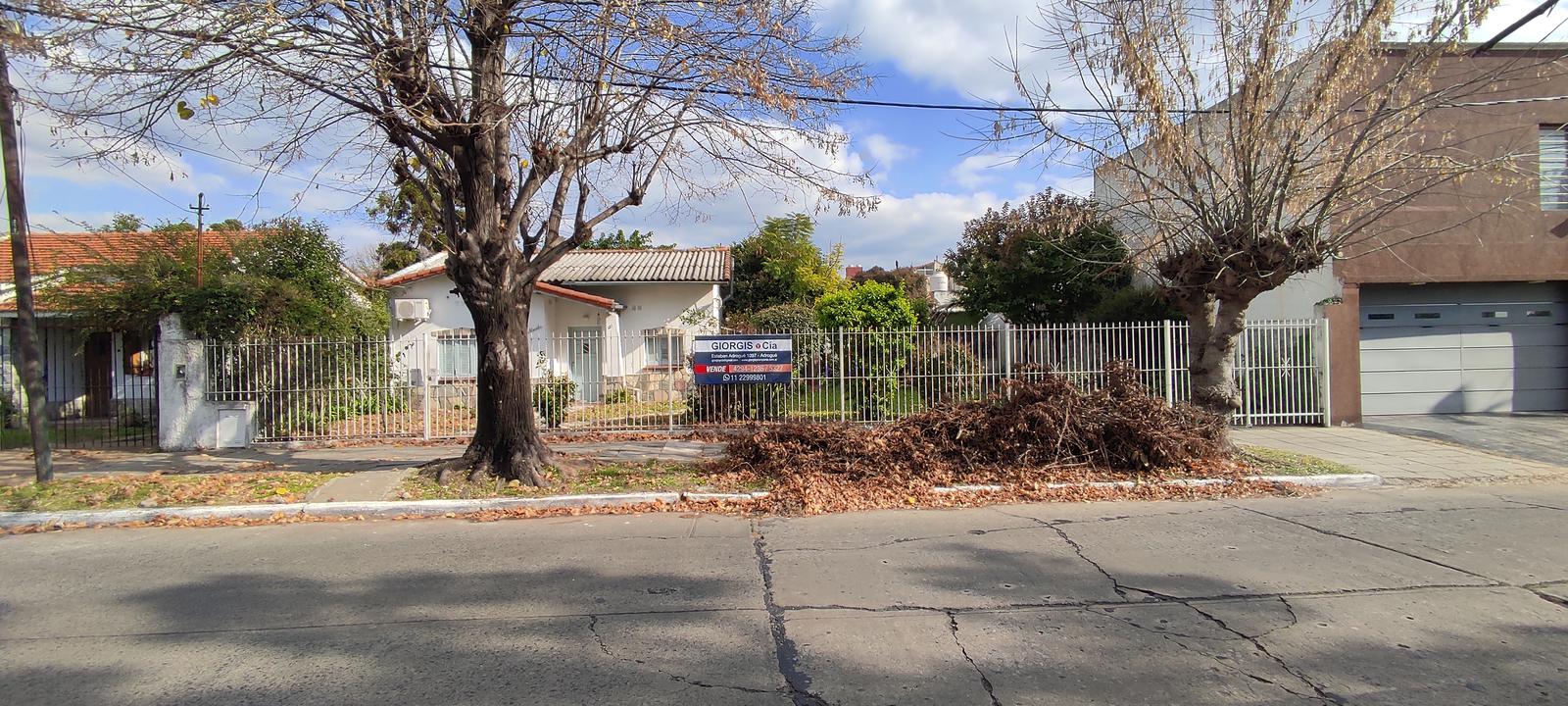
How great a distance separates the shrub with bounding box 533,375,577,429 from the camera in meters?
13.7

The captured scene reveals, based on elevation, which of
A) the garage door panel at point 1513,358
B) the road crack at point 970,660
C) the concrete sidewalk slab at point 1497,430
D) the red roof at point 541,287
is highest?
the red roof at point 541,287

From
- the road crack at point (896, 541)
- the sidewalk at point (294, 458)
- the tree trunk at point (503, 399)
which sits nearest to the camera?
the road crack at point (896, 541)

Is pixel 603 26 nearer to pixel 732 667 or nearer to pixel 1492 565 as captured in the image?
pixel 732 667

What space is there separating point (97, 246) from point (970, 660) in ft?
76.6

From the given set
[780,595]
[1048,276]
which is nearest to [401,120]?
[780,595]

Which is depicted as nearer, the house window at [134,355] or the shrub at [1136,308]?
the house window at [134,355]

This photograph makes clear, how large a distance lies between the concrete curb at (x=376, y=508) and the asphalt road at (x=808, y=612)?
0.52 metres

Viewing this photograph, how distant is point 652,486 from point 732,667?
5156 millimetres

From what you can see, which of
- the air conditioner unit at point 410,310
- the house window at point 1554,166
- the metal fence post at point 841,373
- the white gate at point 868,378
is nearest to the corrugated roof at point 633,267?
the air conditioner unit at point 410,310

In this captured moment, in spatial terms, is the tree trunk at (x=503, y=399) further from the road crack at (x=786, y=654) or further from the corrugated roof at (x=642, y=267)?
the corrugated roof at (x=642, y=267)

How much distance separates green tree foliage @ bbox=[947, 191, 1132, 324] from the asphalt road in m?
10.1

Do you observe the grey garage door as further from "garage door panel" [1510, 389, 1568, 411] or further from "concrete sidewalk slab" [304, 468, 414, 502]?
"concrete sidewalk slab" [304, 468, 414, 502]

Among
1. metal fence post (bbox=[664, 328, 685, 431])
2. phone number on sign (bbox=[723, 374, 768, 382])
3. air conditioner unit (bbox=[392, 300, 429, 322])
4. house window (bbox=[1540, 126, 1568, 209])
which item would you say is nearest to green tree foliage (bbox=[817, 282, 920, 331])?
phone number on sign (bbox=[723, 374, 768, 382])

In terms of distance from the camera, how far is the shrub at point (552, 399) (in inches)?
541
